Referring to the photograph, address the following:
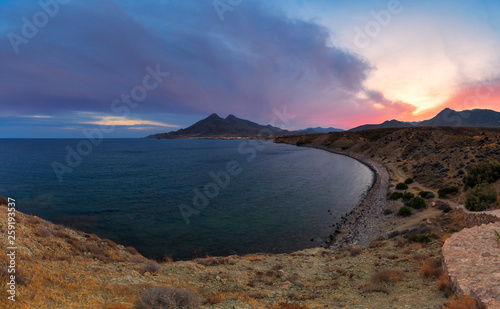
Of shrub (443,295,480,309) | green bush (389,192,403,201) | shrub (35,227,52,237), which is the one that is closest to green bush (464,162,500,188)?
green bush (389,192,403,201)

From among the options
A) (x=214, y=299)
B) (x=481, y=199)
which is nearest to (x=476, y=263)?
(x=214, y=299)

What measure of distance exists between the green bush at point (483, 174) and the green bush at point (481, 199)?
4.60m

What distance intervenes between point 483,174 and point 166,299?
30.8 m

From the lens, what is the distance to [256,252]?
62.0 feet

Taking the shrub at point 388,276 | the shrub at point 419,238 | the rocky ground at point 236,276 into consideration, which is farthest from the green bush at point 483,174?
the shrub at point 388,276

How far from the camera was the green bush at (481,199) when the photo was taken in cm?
1723

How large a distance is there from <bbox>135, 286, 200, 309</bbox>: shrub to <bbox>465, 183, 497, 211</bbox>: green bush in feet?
70.9

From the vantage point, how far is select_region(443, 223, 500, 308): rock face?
6.38 meters

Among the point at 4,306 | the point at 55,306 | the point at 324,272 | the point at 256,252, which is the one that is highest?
the point at 4,306

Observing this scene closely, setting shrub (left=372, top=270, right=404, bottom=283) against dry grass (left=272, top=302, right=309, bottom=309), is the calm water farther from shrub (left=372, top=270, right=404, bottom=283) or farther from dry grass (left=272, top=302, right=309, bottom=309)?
dry grass (left=272, top=302, right=309, bottom=309)

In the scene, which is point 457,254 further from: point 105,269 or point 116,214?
point 116,214

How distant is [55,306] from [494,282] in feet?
41.7

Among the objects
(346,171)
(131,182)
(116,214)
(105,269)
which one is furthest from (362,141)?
(105,269)

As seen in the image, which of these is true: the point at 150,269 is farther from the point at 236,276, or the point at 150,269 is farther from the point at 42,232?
the point at 42,232
